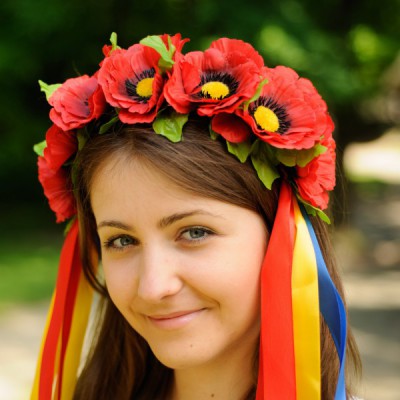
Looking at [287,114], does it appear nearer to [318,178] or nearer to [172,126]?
[318,178]

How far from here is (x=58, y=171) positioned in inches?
94.3

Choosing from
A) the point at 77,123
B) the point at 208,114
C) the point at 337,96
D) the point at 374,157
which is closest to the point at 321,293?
the point at 208,114

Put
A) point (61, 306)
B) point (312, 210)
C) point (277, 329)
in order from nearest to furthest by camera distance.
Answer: point (277, 329)
point (312, 210)
point (61, 306)

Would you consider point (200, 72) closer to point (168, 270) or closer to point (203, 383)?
point (168, 270)

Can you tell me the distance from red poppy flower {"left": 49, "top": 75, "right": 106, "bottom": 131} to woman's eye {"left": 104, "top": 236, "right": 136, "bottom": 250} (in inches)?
13.6

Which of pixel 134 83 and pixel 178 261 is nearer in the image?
pixel 178 261

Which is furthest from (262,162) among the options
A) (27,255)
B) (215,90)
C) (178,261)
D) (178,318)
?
(27,255)

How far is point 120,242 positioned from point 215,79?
1.73ft

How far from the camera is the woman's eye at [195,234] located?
2.04 m

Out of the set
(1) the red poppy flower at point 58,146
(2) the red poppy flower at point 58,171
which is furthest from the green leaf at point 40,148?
(1) the red poppy flower at point 58,146

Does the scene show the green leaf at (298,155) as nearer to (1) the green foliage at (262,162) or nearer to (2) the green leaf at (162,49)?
(1) the green foliage at (262,162)

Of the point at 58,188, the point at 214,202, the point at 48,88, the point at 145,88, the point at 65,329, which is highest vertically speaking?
the point at 48,88

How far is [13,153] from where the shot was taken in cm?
1104

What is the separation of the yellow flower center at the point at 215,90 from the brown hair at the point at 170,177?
0.28ft
